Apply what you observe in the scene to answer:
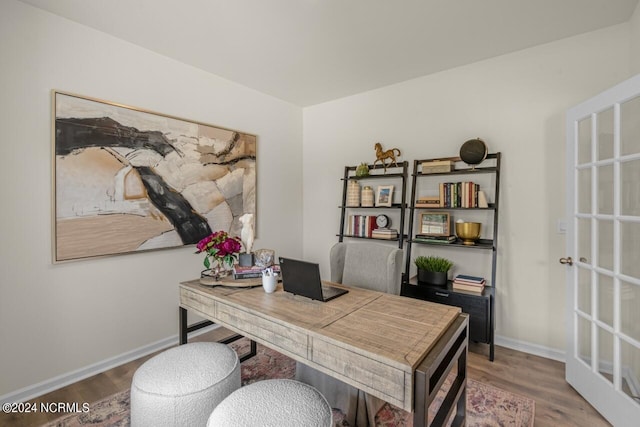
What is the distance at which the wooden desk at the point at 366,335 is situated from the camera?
1101 millimetres

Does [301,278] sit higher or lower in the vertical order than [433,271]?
higher

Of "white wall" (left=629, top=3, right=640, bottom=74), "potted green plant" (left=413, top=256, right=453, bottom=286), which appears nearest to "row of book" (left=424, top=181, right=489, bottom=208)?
"potted green plant" (left=413, top=256, right=453, bottom=286)

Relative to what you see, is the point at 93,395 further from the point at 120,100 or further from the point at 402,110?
the point at 402,110

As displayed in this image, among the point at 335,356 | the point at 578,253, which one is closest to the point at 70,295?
the point at 335,356

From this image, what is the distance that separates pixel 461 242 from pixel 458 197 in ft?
1.34

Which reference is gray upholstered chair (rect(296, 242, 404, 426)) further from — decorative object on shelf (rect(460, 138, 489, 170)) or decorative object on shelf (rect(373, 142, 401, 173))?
decorative object on shelf (rect(373, 142, 401, 173))

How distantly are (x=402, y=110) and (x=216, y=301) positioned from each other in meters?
2.66

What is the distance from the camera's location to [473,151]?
270 centimetres

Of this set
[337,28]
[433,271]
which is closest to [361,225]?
[433,271]

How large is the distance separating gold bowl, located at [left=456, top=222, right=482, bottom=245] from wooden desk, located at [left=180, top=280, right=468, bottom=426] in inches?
50.1

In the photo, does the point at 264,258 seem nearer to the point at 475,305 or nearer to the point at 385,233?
the point at 385,233

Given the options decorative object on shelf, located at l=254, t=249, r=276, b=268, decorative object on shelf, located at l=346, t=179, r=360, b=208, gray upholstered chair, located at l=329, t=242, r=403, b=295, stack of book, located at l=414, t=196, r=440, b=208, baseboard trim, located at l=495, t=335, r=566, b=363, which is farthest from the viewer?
decorative object on shelf, located at l=346, t=179, r=360, b=208

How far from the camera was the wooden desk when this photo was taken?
3.61 feet

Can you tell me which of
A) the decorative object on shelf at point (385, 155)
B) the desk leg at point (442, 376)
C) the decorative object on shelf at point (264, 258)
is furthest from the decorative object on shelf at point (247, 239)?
the decorative object on shelf at point (385, 155)
